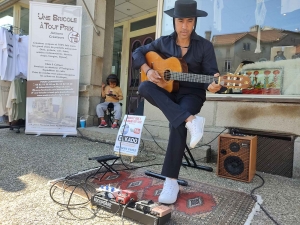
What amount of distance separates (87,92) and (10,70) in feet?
4.78

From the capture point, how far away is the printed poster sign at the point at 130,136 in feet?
9.21

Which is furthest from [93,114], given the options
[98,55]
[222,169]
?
[222,169]

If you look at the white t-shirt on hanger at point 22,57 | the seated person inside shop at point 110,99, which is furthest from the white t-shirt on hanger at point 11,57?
the seated person inside shop at point 110,99

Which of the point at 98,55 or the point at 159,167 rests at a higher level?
the point at 98,55

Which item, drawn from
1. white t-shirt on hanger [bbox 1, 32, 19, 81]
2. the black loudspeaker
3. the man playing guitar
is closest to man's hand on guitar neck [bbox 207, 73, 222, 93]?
the man playing guitar

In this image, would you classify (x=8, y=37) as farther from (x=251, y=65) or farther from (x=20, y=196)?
(x=251, y=65)

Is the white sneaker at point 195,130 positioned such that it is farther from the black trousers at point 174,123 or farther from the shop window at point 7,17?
the shop window at point 7,17

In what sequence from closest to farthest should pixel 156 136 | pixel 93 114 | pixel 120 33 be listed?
pixel 156 136, pixel 93 114, pixel 120 33

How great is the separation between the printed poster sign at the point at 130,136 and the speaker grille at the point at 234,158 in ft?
3.23

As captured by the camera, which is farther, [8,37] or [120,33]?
[120,33]

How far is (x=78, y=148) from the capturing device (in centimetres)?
334

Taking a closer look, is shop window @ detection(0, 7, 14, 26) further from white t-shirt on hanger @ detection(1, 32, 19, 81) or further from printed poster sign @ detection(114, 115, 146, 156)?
printed poster sign @ detection(114, 115, 146, 156)

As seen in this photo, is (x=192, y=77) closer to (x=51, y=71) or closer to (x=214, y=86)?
(x=214, y=86)

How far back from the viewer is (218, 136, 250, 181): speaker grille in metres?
2.23
